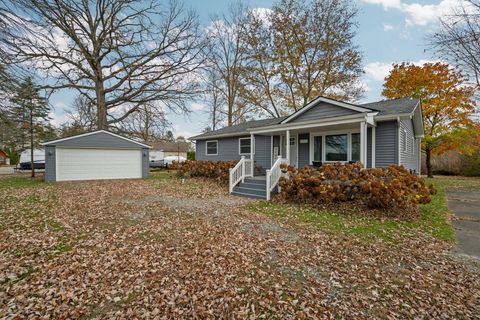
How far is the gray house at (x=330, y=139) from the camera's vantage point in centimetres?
904

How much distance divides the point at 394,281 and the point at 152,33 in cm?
2055

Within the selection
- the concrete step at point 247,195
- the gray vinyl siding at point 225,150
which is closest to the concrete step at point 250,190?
the concrete step at point 247,195

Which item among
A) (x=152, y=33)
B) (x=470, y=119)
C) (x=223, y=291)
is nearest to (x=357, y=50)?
(x=470, y=119)

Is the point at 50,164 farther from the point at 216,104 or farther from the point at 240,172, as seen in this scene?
the point at 216,104

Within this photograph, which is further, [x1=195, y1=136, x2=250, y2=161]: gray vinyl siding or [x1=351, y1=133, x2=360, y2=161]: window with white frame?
[x1=195, y1=136, x2=250, y2=161]: gray vinyl siding

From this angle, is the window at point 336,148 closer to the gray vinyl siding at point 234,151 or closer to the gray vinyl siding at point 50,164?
the gray vinyl siding at point 234,151

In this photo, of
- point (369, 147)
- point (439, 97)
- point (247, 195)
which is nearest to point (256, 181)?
point (247, 195)

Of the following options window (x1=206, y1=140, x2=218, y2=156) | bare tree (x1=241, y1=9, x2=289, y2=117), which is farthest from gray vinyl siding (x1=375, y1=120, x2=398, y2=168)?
bare tree (x1=241, y1=9, x2=289, y2=117)

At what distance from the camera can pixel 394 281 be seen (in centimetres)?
326

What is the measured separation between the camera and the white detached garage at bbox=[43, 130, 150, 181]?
46.0ft

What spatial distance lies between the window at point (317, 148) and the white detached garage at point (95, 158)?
11969mm

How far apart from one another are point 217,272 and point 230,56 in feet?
78.2

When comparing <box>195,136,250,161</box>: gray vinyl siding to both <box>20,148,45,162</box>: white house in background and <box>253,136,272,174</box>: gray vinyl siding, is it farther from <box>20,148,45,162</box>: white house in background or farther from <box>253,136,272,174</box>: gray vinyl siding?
<box>20,148,45,162</box>: white house in background

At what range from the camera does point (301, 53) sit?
65.9 ft
